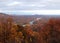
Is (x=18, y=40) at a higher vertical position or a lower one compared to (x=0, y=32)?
lower

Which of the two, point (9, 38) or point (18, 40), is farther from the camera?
point (18, 40)

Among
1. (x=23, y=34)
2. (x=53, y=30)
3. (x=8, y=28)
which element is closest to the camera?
(x=53, y=30)

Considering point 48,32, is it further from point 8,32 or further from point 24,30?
point 24,30

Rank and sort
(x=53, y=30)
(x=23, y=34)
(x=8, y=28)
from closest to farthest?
1. (x=53, y=30)
2. (x=8, y=28)
3. (x=23, y=34)

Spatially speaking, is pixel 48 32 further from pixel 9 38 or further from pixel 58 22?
pixel 9 38

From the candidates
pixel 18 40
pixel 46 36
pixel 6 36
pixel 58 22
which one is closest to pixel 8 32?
pixel 6 36

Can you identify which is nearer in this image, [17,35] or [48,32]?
[48,32]

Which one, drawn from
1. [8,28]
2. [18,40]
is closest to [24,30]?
[18,40]

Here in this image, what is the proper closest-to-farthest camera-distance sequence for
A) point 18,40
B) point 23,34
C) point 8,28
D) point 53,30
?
point 53,30 → point 8,28 → point 18,40 → point 23,34

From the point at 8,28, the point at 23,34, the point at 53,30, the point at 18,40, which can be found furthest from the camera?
the point at 23,34
